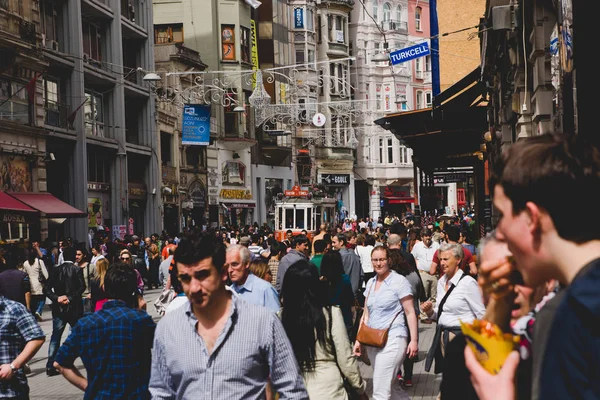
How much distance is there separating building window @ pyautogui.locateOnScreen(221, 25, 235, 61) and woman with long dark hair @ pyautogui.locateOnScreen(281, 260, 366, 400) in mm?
50622

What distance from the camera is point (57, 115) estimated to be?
36.0 meters

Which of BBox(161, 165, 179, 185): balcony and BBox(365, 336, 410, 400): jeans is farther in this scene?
BBox(161, 165, 179, 185): balcony

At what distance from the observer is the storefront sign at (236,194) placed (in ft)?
186

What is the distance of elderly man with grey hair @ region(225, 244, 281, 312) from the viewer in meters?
8.11

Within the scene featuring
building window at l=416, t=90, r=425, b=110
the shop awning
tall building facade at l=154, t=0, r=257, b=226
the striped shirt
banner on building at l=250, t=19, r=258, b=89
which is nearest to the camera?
the striped shirt

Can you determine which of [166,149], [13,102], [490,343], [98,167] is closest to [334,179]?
[166,149]

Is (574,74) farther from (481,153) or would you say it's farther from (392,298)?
(481,153)

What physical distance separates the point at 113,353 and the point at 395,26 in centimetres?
7532

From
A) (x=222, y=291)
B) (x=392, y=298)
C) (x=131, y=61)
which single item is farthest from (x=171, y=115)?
(x=222, y=291)

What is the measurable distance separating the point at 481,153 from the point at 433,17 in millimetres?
7495

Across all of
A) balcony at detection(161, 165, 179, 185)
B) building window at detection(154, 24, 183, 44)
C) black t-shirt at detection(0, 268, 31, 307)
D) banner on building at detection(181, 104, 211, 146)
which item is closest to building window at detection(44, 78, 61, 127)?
banner on building at detection(181, 104, 211, 146)

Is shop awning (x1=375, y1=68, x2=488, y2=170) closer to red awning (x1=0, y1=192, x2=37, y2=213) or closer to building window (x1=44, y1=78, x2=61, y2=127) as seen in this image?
red awning (x1=0, y1=192, x2=37, y2=213)

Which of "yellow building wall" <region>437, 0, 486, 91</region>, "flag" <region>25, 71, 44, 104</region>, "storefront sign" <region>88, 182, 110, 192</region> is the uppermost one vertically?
"yellow building wall" <region>437, 0, 486, 91</region>

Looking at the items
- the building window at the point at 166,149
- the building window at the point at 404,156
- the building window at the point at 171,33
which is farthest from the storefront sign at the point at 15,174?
the building window at the point at 404,156
